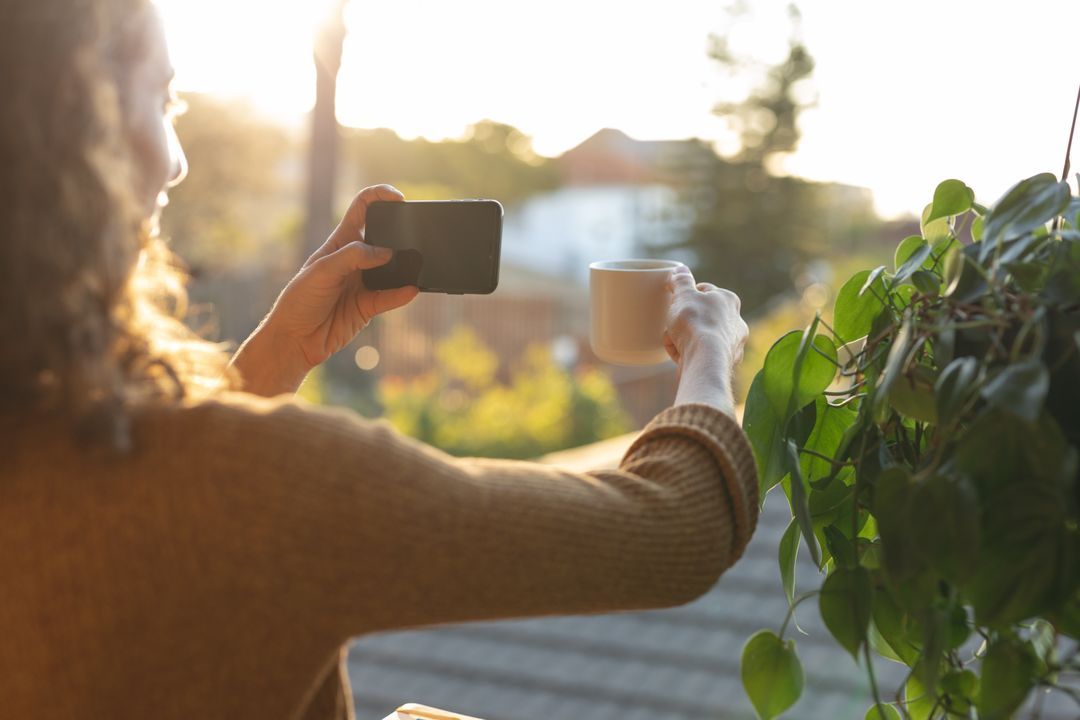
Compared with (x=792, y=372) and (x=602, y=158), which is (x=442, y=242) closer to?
(x=792, y=372)

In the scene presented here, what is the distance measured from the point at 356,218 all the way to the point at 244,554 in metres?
0.52

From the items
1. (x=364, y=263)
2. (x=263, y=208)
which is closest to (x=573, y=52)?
(x=263, y=208)

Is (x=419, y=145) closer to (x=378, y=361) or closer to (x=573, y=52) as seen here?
(x=573, y=52)

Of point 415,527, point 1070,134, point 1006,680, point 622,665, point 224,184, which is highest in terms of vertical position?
point 1070,134

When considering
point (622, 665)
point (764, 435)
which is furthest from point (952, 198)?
point (622, 665)

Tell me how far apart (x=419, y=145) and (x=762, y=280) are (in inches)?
279

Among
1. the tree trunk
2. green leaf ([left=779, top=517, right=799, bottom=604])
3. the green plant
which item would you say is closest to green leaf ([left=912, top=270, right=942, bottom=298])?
the green plant

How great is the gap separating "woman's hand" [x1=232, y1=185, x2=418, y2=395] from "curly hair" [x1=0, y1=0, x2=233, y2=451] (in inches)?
15.3

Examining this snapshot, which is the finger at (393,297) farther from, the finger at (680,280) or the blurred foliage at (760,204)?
the blurred foliage at (760,204)

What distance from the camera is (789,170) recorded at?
11727 millimetres

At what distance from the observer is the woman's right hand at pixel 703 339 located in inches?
29.4

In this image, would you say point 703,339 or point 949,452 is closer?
point 949,452

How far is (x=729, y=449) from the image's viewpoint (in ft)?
2.30

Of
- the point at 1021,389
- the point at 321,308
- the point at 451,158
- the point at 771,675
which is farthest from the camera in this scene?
the point at 451,158
